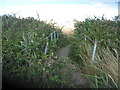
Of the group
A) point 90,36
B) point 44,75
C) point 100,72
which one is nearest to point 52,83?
point 44,75

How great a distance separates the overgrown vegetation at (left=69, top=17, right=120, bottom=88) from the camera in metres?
4.10

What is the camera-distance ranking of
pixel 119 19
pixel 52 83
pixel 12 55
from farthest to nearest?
pixel 119 19, pixel 12 55, pixel 52 83

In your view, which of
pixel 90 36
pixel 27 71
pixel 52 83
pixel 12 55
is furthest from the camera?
pixel 90 36

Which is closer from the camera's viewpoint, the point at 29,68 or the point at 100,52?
the point at 29,68

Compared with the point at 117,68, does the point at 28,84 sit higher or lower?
lower

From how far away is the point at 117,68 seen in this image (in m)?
4.20

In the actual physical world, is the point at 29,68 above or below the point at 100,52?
below

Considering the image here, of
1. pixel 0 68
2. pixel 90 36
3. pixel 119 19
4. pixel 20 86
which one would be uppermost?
pixel 119 19

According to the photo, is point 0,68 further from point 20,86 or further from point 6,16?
point 6,16

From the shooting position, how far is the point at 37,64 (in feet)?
13.9

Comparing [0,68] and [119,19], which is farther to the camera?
[119,19]

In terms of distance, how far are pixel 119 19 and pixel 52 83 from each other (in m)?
5.57

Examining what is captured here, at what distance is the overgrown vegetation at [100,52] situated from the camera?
410 cm

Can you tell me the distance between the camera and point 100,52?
525cm
